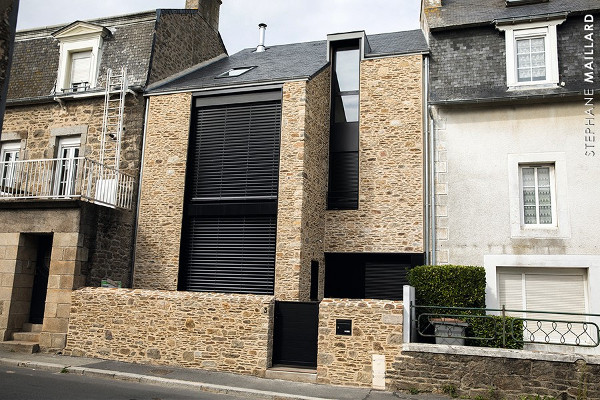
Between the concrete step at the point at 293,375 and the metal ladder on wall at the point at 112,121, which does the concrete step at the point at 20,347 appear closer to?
the metal ladder on wall at the point at 112,121

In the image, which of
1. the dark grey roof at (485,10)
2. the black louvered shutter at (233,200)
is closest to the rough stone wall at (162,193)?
the black louvered shutter at (233,200)

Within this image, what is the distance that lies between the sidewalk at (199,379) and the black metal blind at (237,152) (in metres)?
4.48

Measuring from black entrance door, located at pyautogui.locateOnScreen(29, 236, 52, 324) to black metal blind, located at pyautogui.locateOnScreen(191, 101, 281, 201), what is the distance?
3854 mm

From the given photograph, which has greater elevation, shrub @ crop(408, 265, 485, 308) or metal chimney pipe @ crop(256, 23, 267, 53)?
metal chimney pipe @ crop(256, 23, 267, 53)

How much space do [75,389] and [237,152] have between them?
6.74 m

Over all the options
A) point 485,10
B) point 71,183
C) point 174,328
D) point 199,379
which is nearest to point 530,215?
point 485,10

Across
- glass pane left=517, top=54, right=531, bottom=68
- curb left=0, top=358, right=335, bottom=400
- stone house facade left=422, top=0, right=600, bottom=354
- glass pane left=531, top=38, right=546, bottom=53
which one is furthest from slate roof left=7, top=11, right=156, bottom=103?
glass pane left=531, top=38, right=546, bottom=53

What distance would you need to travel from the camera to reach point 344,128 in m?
13.8

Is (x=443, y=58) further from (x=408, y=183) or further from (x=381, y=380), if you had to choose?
(x=381, y=380)

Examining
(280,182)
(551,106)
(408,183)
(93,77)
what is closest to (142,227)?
(280,182)

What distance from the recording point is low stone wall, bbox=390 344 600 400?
801cm

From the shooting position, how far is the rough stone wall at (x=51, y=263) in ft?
36.8

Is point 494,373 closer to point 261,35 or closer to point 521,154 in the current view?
point 521,154

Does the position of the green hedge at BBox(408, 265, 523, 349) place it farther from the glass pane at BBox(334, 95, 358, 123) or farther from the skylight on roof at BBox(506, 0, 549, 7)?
the skylight on roof at BBox(506, 0, 549, 7)
